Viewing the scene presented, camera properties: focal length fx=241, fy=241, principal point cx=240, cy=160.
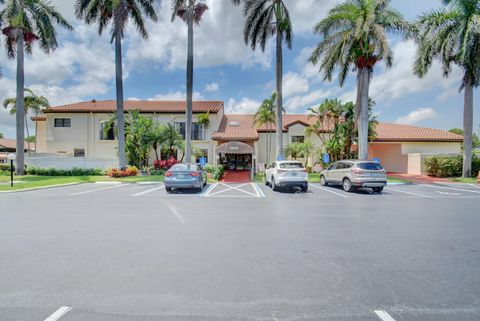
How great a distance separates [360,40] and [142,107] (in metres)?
23.7

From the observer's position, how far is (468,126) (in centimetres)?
1994

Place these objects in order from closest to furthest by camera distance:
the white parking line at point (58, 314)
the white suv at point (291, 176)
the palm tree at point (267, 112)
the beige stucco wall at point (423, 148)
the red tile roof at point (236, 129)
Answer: the white parking line at point (58, 314) < the white suv at point (291, 176) < the red tile roof at point (236, 129) < the palm tree at point (267, 112) < the beige stucco wall at point (423, 148)

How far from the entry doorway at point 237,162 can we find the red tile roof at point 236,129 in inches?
121

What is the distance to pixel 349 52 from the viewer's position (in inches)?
720

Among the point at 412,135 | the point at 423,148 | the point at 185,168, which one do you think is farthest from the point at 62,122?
the point at 423,148

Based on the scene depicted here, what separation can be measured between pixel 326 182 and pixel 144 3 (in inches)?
832

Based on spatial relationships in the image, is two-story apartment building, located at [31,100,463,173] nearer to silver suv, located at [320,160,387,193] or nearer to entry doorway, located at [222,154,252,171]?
entry doorway, located at [222,154,252,171]

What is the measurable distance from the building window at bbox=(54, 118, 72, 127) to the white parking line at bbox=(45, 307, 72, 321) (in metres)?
31.1

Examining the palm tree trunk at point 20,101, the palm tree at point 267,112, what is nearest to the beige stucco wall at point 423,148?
the palm tree at point 267,112

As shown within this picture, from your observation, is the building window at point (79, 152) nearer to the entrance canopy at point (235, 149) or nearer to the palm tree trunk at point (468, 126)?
the entrance canopy at point (235, 149)

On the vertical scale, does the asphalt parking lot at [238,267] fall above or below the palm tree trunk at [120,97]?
below

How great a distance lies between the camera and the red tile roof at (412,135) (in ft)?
88.1

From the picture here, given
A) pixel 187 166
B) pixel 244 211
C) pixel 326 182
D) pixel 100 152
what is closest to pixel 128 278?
pixel 244 211

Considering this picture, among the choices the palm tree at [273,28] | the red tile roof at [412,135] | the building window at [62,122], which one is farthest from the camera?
the building window at [62,122]
